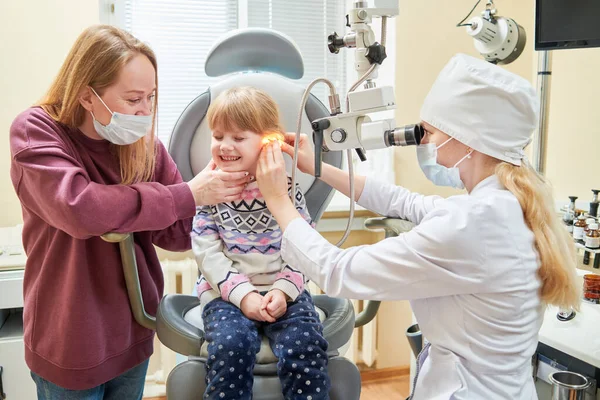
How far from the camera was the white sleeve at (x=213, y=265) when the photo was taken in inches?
51.4

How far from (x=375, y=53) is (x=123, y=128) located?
0.56 meters

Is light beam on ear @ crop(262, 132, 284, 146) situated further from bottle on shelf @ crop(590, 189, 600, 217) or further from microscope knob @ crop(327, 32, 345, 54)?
bottle on shelf @ crop(590, 189, 600, 217)

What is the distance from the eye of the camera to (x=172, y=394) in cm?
117

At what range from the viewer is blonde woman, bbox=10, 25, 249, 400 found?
1.11 m

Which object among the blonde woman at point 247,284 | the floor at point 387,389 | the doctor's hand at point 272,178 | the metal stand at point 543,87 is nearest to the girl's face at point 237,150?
the blonde woman at point 247,284

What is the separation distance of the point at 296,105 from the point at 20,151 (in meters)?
0.76

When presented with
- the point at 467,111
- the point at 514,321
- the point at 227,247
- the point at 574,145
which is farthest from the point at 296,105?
the point at 574,145

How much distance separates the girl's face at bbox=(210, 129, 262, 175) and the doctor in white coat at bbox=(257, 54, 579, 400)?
0.26 meters

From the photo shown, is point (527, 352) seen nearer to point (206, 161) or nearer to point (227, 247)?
point (227, 247)

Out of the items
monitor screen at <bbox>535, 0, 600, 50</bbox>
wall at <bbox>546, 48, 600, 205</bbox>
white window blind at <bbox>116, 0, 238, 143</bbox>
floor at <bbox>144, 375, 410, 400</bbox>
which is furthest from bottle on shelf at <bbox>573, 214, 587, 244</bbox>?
white window blind at <bbox>116, 0, 238, 143</bbox>

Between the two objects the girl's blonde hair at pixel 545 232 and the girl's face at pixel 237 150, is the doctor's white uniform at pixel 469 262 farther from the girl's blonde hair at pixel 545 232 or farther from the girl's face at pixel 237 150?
the girl's face at pixel 237 150

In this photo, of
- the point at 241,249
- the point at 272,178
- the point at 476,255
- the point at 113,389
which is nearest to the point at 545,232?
the point at 476,255

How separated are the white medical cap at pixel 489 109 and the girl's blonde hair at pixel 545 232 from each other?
4 centimetres

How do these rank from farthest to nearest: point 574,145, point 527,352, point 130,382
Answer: point 574,145
point 130,382
point 527,352
